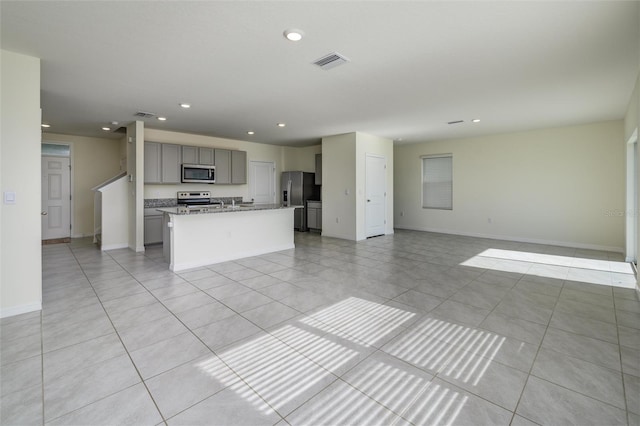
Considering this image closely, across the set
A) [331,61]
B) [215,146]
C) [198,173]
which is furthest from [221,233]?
[215,146]

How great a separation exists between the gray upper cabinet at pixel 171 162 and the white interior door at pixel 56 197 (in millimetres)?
2717

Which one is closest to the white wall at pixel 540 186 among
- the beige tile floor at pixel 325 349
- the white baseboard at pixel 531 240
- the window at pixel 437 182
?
the white baseboard at pixel 531 240

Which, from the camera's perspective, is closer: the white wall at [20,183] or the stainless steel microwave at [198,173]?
the white wall at [20,183]

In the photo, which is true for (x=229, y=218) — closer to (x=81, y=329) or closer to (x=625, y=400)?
(x=81, y=329)

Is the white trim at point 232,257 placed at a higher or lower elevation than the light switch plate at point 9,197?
lower

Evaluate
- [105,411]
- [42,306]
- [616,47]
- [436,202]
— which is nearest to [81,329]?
[42,306]

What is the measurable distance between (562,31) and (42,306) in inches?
218

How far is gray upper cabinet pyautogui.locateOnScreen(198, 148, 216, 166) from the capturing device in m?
7.15

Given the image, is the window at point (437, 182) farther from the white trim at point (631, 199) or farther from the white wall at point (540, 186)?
the white trim at point (631, 199)

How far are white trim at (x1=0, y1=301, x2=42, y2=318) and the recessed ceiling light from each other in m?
3.59

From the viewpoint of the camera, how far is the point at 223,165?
762 centimetres

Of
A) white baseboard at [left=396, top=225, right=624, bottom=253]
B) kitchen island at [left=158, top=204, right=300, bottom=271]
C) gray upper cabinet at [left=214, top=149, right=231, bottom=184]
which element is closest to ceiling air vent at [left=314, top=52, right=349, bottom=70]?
kitchen island at [left=158, top=204, right=300, bottom=271]

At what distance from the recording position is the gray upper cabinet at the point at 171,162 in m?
6.57

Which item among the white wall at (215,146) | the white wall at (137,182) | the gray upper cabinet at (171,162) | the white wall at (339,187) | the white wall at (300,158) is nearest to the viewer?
the white wall at (137,182)
